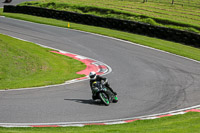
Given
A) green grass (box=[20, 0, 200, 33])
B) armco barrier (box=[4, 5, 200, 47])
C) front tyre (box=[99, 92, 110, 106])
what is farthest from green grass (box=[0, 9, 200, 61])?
front tyre (box=[99, 92, 110, 106])

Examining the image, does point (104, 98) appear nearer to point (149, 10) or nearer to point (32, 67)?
point (32, 67)

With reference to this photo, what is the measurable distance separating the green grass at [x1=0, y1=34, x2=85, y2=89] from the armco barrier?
1146 centimetres

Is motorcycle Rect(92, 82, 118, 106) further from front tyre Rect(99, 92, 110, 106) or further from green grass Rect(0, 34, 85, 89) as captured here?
green grass Rect(0, 34, 85, 89)

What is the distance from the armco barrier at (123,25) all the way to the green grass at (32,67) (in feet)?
37.6

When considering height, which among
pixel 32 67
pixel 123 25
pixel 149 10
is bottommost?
pixel 32 67

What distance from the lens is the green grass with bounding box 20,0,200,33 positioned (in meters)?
35.2

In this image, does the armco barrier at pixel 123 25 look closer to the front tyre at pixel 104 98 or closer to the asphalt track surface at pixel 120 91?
the asphalt track surface at pixel 120 91

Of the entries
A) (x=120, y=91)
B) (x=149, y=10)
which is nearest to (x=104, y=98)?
(x=120, y=91)

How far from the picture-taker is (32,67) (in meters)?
20.3

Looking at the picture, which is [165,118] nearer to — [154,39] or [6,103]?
[6,103]

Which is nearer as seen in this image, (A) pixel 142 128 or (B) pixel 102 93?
(A) pixel 142 128

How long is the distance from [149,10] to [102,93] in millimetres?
31160

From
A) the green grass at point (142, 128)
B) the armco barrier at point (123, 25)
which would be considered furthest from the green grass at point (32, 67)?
the armco barrier at point (123, 25)

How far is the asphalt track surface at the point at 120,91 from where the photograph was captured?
11922mm
